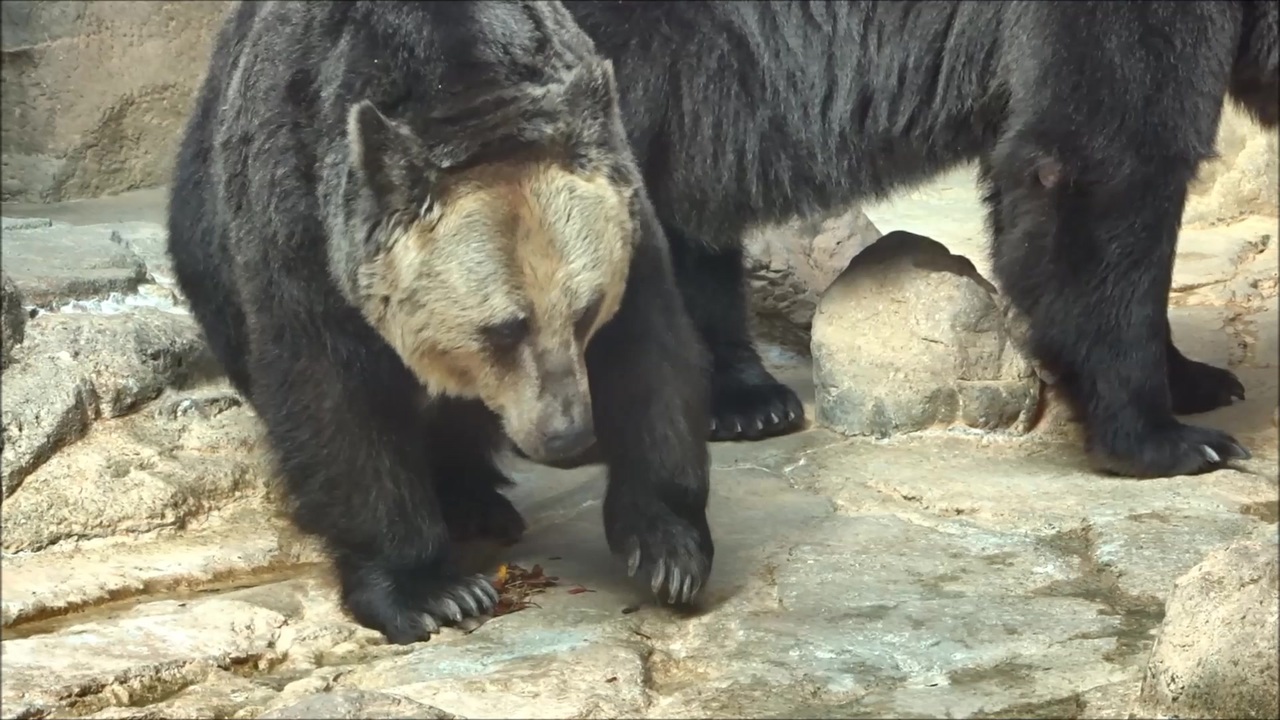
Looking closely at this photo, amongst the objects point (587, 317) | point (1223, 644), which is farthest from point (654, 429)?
point (1223, 644)

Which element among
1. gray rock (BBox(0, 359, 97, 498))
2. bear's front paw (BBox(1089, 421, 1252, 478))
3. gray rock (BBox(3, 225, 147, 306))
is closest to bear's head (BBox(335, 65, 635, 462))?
gray rock (BBox(0, 359, 97, 498))

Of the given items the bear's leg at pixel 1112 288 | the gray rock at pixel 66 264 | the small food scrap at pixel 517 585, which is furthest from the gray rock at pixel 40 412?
the bear's leg at pixel 1112 288

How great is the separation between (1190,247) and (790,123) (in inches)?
131

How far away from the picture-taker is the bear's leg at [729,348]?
516 centimetres

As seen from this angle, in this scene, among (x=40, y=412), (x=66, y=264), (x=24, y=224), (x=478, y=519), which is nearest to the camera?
(x=478, y=519)

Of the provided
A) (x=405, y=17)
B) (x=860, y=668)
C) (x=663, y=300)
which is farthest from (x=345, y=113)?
(x=860, y=668)

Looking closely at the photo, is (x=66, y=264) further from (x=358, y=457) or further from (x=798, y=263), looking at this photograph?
(x=798, y=263)

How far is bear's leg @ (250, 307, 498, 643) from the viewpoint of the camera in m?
3.45

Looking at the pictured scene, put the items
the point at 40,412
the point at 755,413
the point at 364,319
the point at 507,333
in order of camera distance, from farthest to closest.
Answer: the point at 755,413
the point at 40,412
the point at 364,319
the point at 507,333

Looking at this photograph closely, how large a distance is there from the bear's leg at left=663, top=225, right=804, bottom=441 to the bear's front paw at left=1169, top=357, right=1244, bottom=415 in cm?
134

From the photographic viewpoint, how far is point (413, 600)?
3.52 m

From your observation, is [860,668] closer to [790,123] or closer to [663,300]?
[663,300]

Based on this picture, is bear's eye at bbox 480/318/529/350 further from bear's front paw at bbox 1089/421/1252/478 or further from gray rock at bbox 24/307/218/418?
bear's front paw at bbox 1089/421/1252/478

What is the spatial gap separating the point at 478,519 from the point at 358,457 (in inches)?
27.6
